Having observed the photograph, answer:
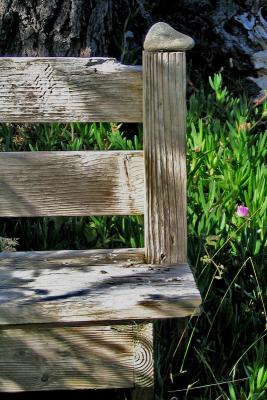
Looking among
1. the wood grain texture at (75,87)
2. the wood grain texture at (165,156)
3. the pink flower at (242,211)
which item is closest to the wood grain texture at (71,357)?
the wood grain texture at (165,156)

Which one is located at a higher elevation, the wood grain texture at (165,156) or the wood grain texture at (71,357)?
the wood grain texture at (165,156)

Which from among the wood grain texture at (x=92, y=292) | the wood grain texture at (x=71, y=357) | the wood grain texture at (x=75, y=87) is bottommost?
the wood grain texture at (x=71, y=357)

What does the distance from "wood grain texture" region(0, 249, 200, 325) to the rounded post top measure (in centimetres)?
67

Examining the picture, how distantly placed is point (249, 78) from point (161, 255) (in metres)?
2.53

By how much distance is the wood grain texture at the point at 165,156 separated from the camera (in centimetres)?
262

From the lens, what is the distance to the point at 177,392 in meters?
2.79

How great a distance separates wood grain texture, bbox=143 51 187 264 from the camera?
2617mm

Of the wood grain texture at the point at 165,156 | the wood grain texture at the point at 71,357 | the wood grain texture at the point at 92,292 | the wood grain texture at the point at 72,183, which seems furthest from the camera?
the wood grain texture at the point at 72,183

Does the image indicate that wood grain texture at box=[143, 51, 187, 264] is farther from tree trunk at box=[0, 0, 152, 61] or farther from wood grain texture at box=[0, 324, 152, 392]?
tree trunk at box=[0, 0, 152, 61]

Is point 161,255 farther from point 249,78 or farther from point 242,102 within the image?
point 249,78

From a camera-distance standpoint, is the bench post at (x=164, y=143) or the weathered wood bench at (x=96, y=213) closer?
the weathered wood bench at (x=96, y=213)

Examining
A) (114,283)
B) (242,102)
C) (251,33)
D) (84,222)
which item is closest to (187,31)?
(251,33)

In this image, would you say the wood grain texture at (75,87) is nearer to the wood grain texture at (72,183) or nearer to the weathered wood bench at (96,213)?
the weathered wood bench at (96,213)

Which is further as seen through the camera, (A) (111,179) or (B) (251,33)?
(B) (251,33)
